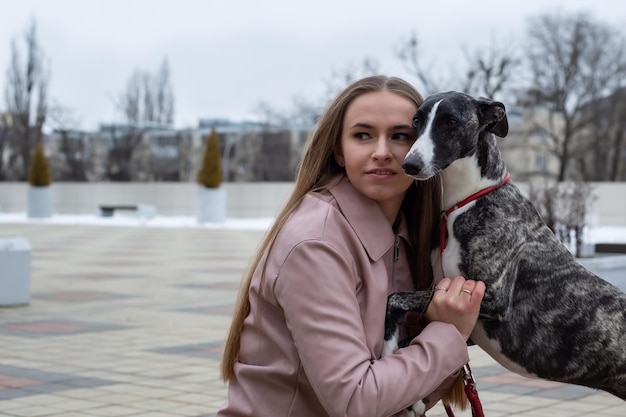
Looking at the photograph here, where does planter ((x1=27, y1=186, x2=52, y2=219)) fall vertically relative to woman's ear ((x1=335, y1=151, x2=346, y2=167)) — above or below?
below

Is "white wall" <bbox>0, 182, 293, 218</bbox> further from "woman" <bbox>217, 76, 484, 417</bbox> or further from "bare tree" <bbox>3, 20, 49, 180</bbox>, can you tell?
"woman" <bbox>217, 76, 484, 417</bbox>

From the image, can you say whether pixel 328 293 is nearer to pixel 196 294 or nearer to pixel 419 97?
pixel 419 97

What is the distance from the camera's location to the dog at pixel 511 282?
2.37m

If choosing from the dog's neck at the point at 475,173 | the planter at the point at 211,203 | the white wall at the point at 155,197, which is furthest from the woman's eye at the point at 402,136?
the white wall at the point at 155,197

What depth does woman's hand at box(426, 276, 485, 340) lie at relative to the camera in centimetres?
229

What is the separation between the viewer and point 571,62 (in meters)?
40.8

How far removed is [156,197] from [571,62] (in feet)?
61.5

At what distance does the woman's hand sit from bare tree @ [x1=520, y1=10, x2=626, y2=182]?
131 ft

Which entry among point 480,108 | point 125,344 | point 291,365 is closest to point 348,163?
point 480,108

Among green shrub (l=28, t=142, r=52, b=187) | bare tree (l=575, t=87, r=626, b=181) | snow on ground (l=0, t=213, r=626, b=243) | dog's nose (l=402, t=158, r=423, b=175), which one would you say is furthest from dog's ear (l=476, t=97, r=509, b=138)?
bare tree (l=575, t=87, r=626, b=181)

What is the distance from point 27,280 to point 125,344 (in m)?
3.00

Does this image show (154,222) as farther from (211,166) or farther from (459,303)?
(459,303)

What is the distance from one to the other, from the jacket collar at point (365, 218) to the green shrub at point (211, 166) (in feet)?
102

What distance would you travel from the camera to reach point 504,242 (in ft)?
7.84
